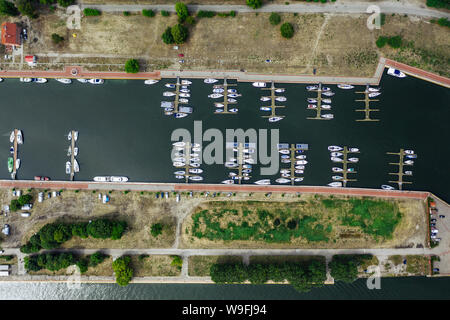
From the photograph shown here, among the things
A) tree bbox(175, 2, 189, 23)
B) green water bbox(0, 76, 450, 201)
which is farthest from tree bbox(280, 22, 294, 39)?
tree bbox(175, 2, 189, 23)

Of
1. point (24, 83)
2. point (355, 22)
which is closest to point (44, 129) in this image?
point (24, 83)

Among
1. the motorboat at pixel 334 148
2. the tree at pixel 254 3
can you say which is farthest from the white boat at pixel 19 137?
the motorboat at pixel 334 148

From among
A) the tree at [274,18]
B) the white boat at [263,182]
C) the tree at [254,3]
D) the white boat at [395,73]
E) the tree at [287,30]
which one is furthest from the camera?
the white boat at [395,73]

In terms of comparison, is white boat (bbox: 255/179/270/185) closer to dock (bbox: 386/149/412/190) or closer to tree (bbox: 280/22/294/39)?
dock (bbox: 386/149/412/190)

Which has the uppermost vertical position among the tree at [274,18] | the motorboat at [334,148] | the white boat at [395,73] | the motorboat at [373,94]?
the tree at [274,18]

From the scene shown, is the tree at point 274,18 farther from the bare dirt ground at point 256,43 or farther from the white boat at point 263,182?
the white boat at point 263,182

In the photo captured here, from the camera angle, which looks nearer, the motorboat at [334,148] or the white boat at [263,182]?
the white boat at [263,182]

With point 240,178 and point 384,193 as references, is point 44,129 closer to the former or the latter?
point 240,178

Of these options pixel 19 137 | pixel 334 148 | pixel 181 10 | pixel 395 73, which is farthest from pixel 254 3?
pixel 19 137
